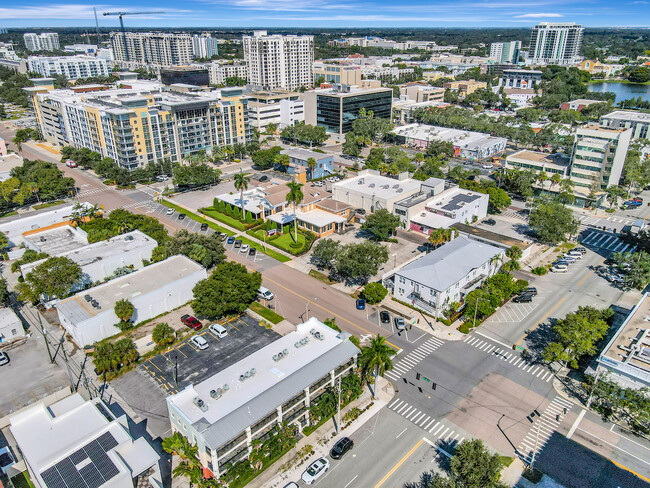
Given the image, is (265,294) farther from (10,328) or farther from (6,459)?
(6,459)

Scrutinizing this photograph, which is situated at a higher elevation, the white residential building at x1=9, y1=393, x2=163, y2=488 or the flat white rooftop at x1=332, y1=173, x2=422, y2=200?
the flat white rooftop at x1=332, y1=173, x2=422, y2=200

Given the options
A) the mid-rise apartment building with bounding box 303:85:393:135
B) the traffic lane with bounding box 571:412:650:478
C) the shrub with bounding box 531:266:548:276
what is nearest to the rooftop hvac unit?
the traffic lane with bounding box 571:412:650:478

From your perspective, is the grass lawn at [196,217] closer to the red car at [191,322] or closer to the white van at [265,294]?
the white van at [265,294]

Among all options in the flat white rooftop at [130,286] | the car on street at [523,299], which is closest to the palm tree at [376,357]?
the car on street at [523,299]

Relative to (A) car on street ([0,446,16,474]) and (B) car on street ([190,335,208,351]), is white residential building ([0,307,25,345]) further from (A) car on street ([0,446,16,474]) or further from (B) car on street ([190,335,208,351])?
(B) car on street ([190,335,208,351])

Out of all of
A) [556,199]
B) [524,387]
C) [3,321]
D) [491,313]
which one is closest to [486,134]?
[556,199]

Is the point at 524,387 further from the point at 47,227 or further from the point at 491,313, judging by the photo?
the point at 47,227
